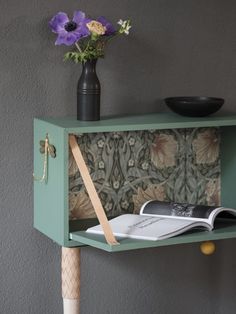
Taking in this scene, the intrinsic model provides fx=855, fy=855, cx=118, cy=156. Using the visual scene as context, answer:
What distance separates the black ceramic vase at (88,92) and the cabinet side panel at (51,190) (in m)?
0.14

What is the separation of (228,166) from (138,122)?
0.48 m

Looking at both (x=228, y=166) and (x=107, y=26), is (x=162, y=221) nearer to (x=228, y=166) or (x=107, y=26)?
(x=228, y=166)

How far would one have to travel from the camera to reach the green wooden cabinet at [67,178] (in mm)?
2769

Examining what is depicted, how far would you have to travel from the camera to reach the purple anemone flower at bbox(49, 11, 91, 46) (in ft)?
9.33

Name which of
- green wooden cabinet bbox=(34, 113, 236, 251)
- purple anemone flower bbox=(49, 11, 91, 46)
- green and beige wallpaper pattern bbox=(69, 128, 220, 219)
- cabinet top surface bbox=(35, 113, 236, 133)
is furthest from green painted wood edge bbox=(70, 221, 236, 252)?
purple anemone flower bbox=(49, 11, 91, 46)

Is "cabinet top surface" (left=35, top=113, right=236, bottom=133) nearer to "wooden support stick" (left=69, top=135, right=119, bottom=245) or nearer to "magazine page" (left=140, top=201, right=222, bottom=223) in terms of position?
"wooden support stick" (left=69, top=135, right=119, bottom=245)

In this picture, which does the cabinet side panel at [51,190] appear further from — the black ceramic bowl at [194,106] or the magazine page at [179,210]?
the black ceramic bowl at [194,106]

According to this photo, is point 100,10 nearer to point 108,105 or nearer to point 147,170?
point 108,105

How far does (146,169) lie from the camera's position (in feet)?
10.3

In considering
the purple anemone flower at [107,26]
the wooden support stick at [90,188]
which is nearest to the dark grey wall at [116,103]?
the purple anemone flower at [107,26]

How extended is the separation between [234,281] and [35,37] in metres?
1.30

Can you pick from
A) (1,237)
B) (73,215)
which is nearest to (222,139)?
(73,215)

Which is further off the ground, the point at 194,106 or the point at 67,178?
the point at 194,106

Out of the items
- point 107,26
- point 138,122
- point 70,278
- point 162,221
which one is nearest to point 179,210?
point 162,221
